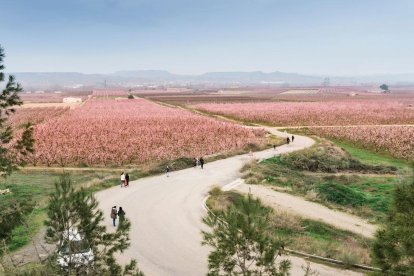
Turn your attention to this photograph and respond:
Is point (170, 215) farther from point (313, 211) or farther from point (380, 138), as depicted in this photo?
point (380, 138)

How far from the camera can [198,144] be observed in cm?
5500

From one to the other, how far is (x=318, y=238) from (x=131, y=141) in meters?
34.8

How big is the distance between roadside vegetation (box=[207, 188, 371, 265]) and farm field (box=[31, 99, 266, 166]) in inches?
799

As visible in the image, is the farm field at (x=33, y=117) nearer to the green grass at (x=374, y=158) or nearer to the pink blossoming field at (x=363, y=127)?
the pink blossoming field at (x=363, y=127)

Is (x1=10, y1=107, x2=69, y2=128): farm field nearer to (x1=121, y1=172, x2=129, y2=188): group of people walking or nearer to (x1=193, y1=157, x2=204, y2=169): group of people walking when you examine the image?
(x1=193, y1=157, x2=204, y2=169): group of people walking

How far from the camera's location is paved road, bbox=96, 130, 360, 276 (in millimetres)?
19984

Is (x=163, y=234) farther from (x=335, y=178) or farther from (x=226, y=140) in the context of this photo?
(x=226, y=140)

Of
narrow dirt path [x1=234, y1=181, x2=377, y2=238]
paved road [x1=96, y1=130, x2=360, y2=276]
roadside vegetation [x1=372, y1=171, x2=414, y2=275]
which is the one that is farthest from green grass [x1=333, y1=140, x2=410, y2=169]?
roadside vegetation [x1=372, y1=171, x2=414, y2=275]

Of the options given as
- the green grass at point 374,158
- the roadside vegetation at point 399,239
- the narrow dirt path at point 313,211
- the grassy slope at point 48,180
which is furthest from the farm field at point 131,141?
the roadside vegetation at point 399,239

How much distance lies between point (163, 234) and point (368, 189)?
20.4 m

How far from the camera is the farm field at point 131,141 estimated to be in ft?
151

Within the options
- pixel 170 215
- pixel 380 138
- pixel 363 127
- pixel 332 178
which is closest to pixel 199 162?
pixel 332 178

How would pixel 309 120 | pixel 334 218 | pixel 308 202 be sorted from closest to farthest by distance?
pixel 334 218
pixel 308 202
pixel 309 120

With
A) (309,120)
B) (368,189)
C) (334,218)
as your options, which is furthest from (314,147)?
(309,120)
